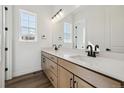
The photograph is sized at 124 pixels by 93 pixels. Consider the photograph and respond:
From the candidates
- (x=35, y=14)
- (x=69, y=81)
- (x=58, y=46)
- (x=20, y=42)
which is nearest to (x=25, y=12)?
(x=35, y=14)

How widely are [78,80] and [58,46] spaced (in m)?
2.22

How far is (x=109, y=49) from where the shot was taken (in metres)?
1.62

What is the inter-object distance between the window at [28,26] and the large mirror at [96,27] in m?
1.19

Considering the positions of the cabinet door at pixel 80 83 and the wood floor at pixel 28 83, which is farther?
the wood floor at pixel 28 83

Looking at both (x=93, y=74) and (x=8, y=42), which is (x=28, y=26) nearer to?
(x=8, y=42)

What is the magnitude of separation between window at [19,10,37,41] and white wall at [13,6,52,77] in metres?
0.13

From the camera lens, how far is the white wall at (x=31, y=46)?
3.03 metres

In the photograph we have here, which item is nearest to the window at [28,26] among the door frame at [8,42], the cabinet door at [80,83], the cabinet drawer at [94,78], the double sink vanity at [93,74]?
the door frame at [8,42]

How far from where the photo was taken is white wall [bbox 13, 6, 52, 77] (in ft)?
9.93

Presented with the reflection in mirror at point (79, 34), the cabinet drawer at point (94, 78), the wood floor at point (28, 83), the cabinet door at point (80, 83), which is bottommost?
the wood floor at point (28, 83)

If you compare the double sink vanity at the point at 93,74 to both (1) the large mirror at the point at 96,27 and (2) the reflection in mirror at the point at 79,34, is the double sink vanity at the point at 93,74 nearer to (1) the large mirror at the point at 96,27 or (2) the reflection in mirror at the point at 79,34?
(1) the large mirror at the point at 96,27

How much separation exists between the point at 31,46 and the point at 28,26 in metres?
0.63

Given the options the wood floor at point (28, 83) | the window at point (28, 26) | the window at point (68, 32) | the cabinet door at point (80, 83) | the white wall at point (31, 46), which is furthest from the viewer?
the window at point (28, 26)

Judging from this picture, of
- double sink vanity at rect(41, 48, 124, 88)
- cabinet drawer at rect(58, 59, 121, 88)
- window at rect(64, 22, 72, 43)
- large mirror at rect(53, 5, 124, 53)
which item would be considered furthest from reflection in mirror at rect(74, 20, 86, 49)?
cabinet drawer at rect(58, 59, 121, 88)
